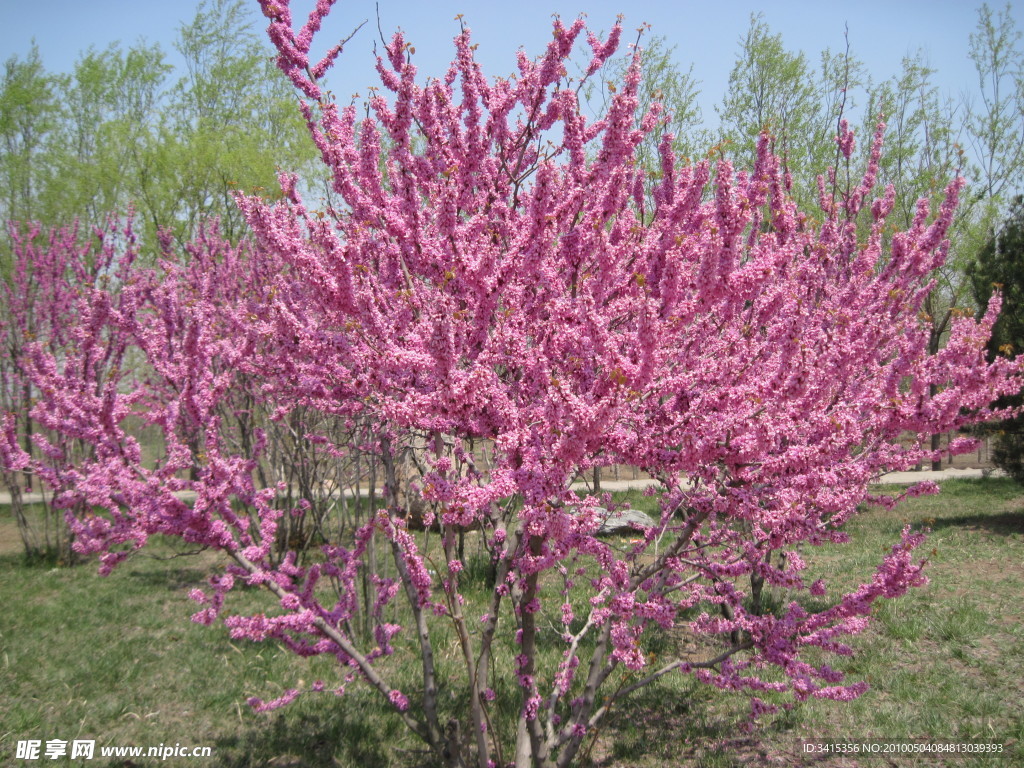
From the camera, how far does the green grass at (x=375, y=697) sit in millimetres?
3967

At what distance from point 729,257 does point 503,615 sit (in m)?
4.58

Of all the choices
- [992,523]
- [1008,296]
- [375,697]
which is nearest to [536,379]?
[375,697]

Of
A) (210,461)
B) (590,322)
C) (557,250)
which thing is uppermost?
(557,250)

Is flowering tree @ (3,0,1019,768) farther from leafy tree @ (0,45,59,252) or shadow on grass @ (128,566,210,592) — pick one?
leafy tree @ (0,45,59,252)

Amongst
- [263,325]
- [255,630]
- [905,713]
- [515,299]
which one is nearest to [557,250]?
[515,299]

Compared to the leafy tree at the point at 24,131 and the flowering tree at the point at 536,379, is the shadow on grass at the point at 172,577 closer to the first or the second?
the flowering tree at the point at 536,379

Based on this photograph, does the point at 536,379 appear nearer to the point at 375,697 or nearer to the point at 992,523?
the point at 375,697

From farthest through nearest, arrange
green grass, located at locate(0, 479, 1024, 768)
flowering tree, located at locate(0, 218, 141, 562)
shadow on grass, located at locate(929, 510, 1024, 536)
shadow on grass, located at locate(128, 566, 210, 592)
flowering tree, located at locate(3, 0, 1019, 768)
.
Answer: shadow on grass, located at locate(929, 510, 1024, 536) < flowering tree, located at locate(0, 218, 141, 562) < shadow on grass, located at locate(128, 566, 210, 592) < green grass, located at locate(0, 479, 1024, 768) < flowering tree, located at locate(3, 0, 1019, 768)

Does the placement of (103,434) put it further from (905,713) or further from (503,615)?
(905,713)

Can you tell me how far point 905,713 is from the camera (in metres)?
4.22

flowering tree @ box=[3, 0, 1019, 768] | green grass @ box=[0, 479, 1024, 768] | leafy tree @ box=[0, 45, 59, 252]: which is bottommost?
green grass @ box=[0, 479, 1024, 768]

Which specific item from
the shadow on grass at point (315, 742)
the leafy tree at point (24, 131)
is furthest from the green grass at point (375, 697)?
the leafy tree at point (24, 131)

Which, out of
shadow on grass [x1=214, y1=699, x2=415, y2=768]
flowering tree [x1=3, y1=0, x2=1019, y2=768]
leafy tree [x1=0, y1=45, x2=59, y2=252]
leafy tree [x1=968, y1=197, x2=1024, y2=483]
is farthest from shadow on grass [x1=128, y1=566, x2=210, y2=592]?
leafy tree [x1=968, y1=197, x2=1024, y2=483]

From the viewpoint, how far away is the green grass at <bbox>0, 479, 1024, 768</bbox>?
156 inches
